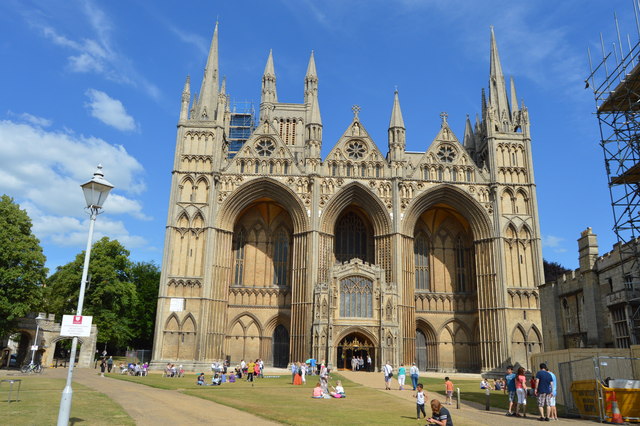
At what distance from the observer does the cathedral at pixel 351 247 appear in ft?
128

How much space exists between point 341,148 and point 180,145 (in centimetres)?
1389

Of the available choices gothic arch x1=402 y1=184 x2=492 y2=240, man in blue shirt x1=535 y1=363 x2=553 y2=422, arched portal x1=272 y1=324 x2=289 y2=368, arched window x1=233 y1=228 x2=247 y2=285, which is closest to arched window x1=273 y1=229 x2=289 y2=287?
arched window x1=233 y1=228 x2=247 y2=285

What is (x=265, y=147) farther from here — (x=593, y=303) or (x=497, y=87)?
(x=593, y=303)

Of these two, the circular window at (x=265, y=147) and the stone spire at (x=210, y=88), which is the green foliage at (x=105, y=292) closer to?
the stone spire at (x=210, y=88)

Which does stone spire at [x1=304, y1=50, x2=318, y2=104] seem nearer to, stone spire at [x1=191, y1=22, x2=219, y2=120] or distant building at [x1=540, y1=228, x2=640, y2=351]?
stone spire at [x1=191, y1=22, x2=219, y2=120]

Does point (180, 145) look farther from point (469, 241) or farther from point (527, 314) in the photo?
point (527, 314)

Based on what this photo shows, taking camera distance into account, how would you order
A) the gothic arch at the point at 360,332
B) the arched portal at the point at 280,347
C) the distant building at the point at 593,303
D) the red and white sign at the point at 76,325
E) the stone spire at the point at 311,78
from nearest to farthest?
the red and white sign at the point at 76,325 < the distant building at the point at 593,303 < the gothic arch at the point at 360,332 < the arched portal at the point at 280,347 < the stone spire at the point at 311,78

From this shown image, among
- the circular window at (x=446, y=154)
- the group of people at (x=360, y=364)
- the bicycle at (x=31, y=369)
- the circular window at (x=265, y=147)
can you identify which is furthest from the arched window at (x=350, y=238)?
the bicycle at (x=31, y=369)

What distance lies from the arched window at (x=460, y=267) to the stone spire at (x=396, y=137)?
10.2 meters

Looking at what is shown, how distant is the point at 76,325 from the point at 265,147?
34499mm

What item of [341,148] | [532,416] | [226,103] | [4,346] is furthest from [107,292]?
[532,416]

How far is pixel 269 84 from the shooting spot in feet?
228

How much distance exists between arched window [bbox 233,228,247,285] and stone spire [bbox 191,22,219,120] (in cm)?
1085

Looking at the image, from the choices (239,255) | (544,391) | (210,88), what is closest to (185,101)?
(210,88)
